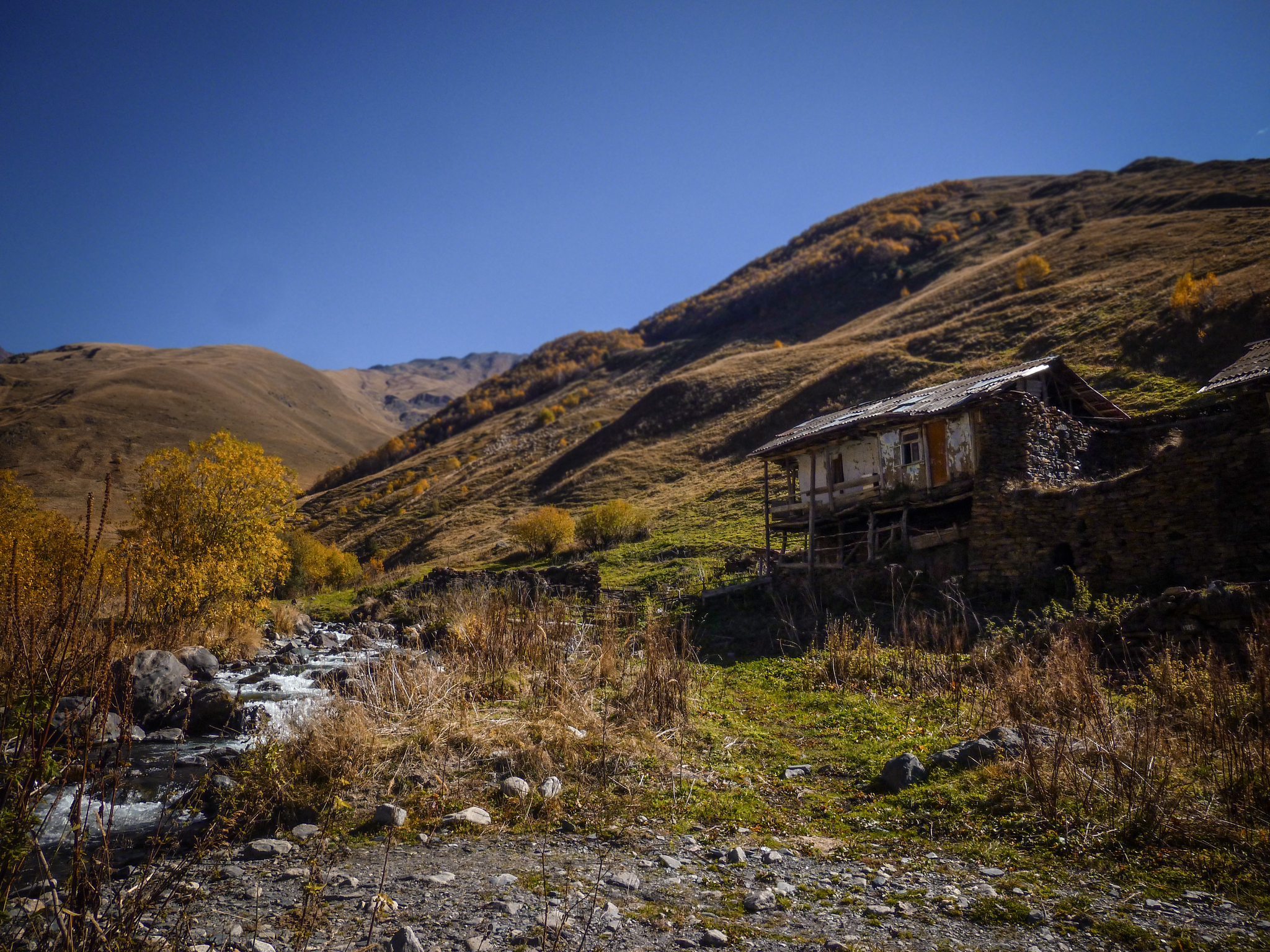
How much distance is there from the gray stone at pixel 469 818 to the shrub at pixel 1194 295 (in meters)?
46.3

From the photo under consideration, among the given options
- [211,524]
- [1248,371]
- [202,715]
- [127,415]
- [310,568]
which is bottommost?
[310,568]

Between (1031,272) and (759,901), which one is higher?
(1031,272)

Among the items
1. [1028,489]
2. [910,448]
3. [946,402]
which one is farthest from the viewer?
[910,448]

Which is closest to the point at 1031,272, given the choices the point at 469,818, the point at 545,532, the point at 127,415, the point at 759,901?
the point at 545,532

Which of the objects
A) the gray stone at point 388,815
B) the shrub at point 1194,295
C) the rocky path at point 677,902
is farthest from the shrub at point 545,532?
the shrub at point 1194,295

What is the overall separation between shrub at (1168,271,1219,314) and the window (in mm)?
25740

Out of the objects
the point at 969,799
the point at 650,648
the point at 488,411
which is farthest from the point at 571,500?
the point at 488,411

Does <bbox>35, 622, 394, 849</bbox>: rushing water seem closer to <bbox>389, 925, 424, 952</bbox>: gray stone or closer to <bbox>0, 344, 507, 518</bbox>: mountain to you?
<bbox>389, 925, 424, 952</bbox>: gray stone

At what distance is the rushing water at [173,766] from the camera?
6.20m

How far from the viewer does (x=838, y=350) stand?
67188mm

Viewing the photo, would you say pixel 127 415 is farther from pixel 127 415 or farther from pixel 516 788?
pixel 516 788

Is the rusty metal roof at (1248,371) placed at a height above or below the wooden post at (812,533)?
above

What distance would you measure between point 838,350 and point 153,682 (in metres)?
63.6

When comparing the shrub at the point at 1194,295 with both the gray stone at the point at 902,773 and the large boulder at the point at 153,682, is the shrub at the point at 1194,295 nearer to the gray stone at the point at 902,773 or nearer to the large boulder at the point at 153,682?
the gray stone at the point at 902,773
